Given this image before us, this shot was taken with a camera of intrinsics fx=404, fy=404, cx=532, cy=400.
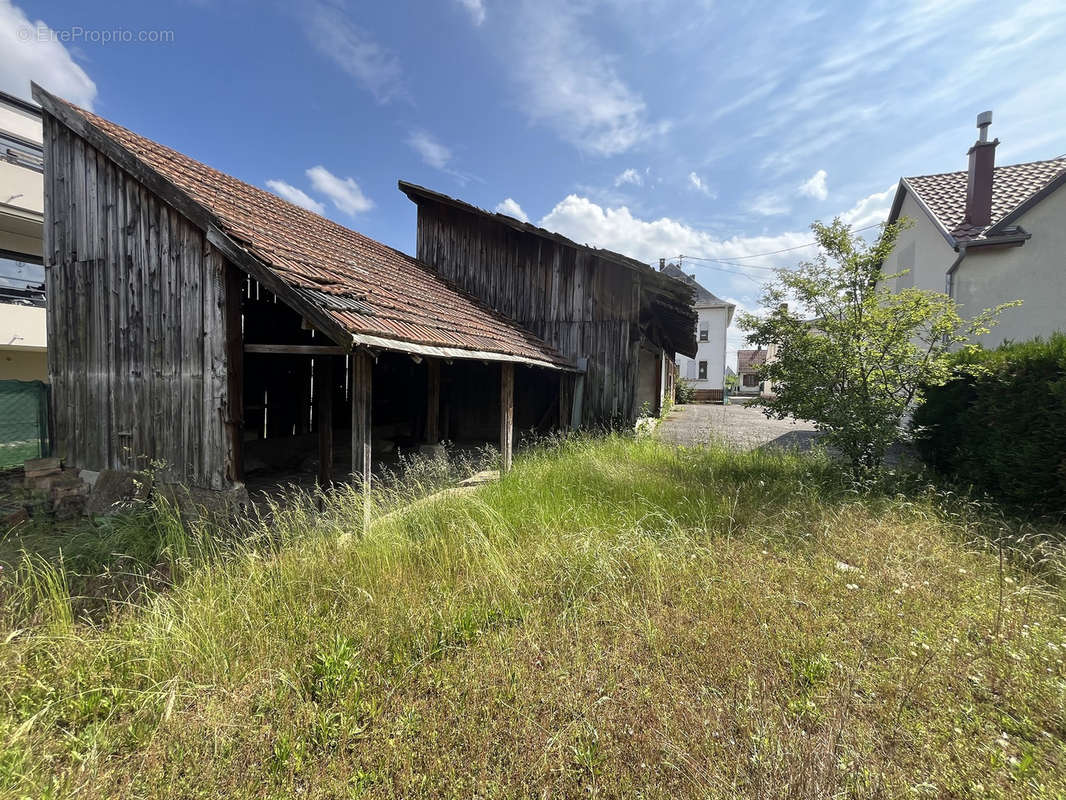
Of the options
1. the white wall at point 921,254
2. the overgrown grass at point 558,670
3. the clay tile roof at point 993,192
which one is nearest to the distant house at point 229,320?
the overgrown grass at point 558,670

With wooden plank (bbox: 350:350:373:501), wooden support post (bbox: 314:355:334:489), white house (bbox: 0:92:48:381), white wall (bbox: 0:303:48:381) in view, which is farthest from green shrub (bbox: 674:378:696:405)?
white house (bbox: 0:92:48:381)

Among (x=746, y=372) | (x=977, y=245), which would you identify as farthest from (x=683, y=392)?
(x=746, y=372)

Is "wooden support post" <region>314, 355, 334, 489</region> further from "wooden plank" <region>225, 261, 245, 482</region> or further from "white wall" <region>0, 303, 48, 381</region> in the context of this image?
"white wall" <region>0, 303, 48, 381</region>

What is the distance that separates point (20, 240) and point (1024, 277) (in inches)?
1042

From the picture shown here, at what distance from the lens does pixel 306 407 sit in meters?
8.84

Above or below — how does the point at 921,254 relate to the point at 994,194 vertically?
below

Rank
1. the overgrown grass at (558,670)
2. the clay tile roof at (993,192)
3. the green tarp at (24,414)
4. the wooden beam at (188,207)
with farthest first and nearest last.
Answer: the clay tile roof at (993,192) < the green tarp at (24,414) < the wooden beam at (188,207) < the overgrown grass at (558,670)

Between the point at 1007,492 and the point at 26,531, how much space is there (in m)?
12.1

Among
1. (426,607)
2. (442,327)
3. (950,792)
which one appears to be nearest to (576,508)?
(426,607)

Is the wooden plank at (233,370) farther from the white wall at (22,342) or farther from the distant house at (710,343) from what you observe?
the distant house at (710,343)

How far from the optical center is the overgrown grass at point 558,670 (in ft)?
5.66

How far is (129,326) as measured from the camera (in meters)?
5.29

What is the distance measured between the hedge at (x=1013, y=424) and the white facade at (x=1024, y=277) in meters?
5.30

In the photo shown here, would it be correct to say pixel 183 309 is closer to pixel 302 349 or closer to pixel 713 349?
pixel 302 349
